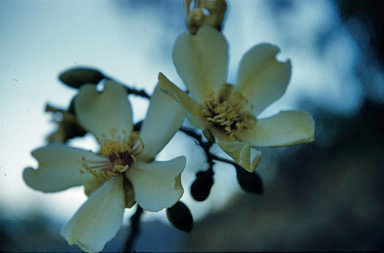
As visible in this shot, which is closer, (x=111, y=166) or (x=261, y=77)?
(x=111, y=166)

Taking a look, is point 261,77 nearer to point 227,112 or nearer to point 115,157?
point 227,112

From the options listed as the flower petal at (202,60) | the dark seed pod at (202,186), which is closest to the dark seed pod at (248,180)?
the dark seed pod at (202,186)

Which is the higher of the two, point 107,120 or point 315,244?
point 107,120

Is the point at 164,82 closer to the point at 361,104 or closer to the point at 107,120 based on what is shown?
the point at 107,120

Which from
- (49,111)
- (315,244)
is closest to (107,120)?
(49,111)

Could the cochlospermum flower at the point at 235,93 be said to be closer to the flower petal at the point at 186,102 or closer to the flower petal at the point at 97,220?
the flower petal at the point at 186,102

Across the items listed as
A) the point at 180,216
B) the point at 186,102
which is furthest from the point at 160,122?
the point at 180,216
